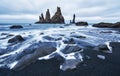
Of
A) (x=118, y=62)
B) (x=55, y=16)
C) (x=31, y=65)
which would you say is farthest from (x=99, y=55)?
(x=55, y=16)

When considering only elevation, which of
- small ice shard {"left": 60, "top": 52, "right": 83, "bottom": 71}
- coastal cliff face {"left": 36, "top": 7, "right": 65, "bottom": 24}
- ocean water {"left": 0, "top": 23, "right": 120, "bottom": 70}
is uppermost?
small ice shard {"left": 60, "top": 52, "right": 83, "bottom": 71}

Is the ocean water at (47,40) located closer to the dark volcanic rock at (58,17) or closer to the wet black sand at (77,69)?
the wet black sand at (77,69)

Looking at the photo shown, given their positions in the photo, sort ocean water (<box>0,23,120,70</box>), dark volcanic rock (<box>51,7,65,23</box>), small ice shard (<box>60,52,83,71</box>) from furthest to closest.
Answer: dark volcanic rock (<box>51,7,65,23</box>) < ocean water (<box>0,23,120,70</box>) < small ice shard (<box>60,52,83,71</box>)

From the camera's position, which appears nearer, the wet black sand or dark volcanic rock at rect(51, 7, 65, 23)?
the wet black sand

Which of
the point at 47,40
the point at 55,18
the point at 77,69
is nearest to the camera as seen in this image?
the point at 77,69

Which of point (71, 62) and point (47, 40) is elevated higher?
point (71, 62)

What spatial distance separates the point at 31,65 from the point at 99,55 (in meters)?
6.98

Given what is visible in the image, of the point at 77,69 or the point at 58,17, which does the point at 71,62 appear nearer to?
the point at 77,69

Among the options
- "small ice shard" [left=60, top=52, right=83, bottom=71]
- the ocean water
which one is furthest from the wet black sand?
the ocean water

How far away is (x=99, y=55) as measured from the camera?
54.3ft

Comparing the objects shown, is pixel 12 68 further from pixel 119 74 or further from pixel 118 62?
pixel 118 62

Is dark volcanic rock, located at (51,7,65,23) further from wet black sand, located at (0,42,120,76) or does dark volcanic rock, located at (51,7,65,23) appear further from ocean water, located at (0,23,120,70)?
wet black sand, located at (0,42,120,76)

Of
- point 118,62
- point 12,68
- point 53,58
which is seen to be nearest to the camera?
point 12,68

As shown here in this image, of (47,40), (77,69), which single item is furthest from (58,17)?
(77,69)
